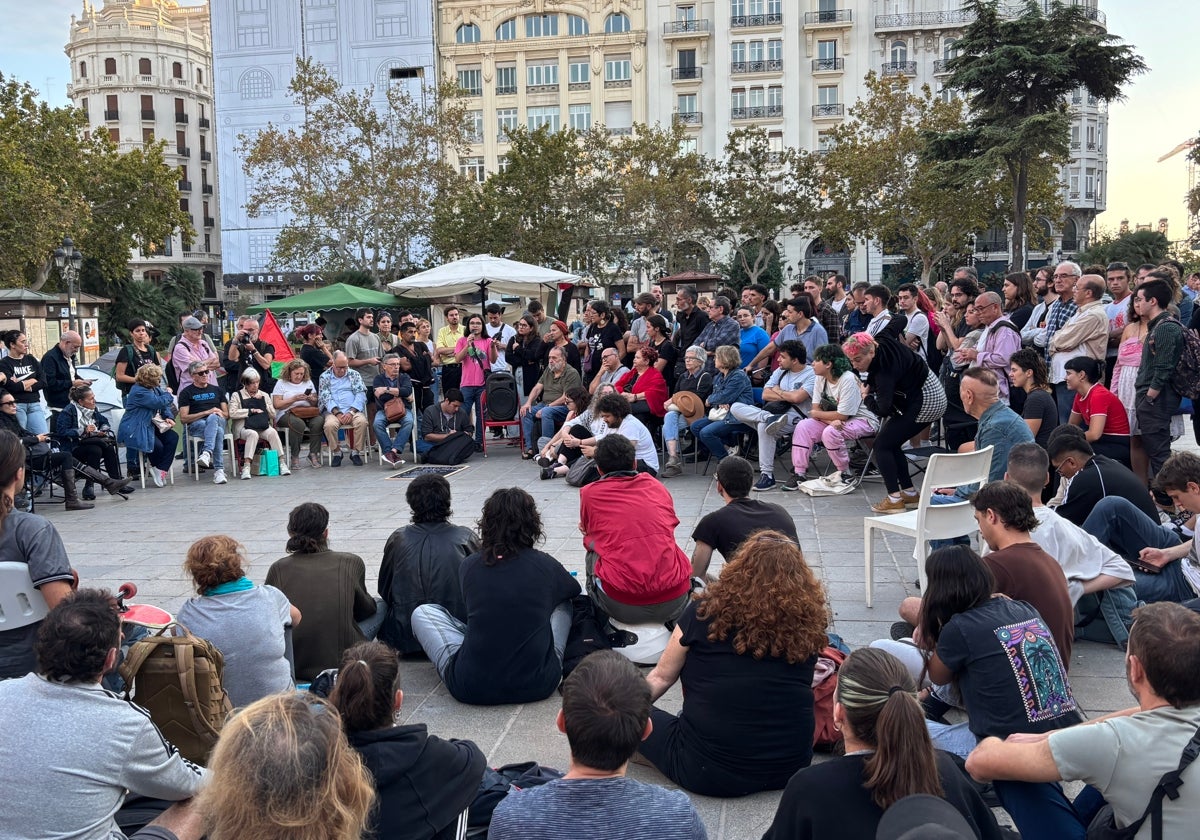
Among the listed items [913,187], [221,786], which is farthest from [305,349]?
[913,187]

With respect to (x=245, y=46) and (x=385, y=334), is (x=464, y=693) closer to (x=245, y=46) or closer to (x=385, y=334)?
(x=385, y=334)

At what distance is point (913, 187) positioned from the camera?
37.6 meters

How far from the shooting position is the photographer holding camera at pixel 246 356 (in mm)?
12516

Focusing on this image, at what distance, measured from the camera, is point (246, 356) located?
12883 millimetres

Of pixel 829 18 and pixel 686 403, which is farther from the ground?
pixel 829 18

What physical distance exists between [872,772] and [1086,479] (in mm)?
3757

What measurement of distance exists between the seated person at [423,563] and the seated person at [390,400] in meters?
7.14

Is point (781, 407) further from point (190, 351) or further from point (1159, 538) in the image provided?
point (190, 351)

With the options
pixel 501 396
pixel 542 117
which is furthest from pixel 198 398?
pixel 542 117

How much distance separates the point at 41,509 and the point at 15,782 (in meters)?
8.96

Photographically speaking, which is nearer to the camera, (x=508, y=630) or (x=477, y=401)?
(x=508, y=630)

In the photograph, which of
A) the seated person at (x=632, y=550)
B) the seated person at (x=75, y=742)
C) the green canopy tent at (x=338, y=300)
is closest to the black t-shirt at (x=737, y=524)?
the seated person at (x=632, y=550)

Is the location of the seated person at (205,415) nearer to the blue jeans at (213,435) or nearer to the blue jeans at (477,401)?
the blue jeans at (213,435)

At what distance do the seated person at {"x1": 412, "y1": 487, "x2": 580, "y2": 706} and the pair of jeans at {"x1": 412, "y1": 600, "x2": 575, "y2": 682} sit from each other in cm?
7
